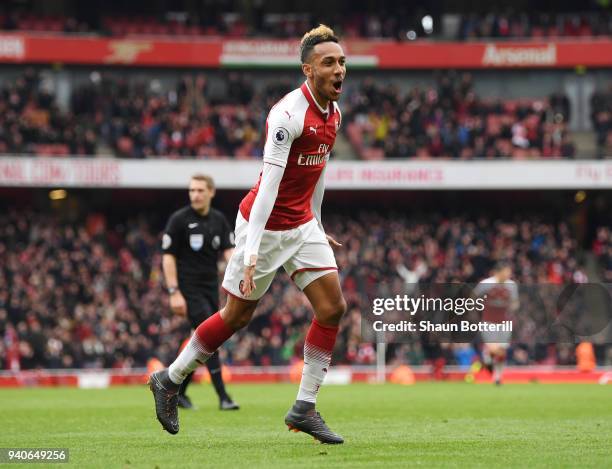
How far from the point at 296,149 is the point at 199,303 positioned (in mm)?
4963

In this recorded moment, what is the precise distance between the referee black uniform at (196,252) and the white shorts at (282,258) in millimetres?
4471

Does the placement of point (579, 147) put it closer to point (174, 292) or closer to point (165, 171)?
point (165, 171)

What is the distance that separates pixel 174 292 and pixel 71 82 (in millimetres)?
27219

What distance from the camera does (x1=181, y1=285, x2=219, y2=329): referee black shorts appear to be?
12227mm

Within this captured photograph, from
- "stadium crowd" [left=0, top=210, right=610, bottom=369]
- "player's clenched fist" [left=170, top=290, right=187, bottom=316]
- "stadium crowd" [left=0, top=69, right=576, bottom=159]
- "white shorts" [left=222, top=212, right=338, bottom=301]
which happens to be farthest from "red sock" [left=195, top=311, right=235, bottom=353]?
"stadium crowd" [left=0, top=69, right=576, bottom=159]

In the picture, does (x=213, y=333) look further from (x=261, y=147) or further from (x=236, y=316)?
(x=261, y=147)

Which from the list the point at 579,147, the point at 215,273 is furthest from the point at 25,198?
the point at 215,273

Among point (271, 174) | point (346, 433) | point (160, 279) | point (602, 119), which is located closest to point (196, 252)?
point (346, 433)

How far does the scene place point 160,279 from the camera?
3006 centimetres

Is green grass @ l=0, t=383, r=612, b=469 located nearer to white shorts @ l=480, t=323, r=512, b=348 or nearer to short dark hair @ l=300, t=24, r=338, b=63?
white shorts @ l=480, t=323, r=512, b=348

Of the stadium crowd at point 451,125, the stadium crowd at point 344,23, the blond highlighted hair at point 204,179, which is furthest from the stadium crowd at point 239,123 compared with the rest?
the blond highlighted hair at point 204,179

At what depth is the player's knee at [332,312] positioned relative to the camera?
7742 mm

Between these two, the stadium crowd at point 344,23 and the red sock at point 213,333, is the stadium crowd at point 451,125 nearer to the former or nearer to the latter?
the stadium crowd at point 344,23

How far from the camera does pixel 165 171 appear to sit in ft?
110
